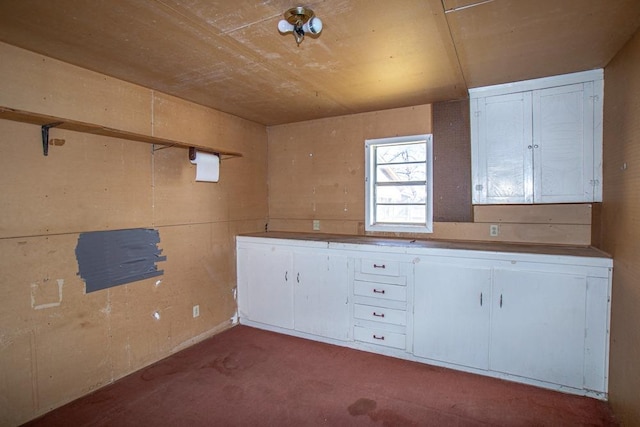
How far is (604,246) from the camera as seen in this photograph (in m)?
2.35

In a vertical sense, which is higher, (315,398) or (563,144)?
(563,144)

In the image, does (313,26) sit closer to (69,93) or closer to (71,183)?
(69,93)

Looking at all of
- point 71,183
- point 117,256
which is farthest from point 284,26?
point 117,256

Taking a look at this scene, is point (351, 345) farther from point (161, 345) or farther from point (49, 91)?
point (49, 91)

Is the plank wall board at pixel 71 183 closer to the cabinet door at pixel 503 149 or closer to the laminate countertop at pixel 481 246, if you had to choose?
the laminate countertop at pixel 481 246

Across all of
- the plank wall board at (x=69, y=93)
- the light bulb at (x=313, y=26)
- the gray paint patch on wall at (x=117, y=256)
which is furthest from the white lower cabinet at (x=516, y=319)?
the plank wall board at (x=69, y=93)

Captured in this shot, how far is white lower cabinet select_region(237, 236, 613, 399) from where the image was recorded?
2227 mm

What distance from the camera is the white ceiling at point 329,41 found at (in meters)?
1.63

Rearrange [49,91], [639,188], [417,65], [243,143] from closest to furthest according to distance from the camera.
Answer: [639,188] → [49,91] → [417,65] → [243,143]

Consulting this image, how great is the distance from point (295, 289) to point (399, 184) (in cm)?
157

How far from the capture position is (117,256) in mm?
2521

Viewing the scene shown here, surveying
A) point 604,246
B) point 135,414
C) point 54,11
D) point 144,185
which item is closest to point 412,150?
point 604,246

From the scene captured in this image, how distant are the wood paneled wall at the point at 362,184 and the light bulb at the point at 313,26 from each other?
1.91m

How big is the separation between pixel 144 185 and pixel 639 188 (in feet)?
11.2
